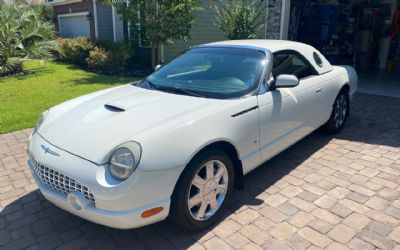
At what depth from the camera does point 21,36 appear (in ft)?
37.9

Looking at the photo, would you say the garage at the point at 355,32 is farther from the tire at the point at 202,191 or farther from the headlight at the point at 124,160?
the headlight at the point at 124,160

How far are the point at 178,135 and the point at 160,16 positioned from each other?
30.5ft

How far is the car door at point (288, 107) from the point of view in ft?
11.2

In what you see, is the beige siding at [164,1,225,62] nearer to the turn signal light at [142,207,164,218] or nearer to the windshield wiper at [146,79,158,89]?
the windshield wiper at [146,79,158,89]

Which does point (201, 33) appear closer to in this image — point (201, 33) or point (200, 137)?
point (201, 33)

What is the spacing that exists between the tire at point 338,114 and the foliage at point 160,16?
7037 mm

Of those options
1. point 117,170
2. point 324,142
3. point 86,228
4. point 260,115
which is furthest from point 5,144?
point 324,142

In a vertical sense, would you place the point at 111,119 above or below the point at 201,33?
below

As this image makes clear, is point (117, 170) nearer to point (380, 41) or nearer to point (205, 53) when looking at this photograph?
point (205, 53)

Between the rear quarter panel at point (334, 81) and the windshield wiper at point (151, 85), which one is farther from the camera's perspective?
the rear quarter panel at point (334, 81)

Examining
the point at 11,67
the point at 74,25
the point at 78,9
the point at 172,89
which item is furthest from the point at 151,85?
the point at 74,25

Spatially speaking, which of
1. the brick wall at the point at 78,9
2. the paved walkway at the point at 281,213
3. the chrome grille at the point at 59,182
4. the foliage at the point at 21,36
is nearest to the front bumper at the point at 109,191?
the chrome grille at the point at 59,182

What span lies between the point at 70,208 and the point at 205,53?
94.4 inches

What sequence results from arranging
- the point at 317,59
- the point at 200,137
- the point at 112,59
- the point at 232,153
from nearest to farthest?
the point at 200,137
the point at 232,153
the point at 317,59
the point at 112,59
